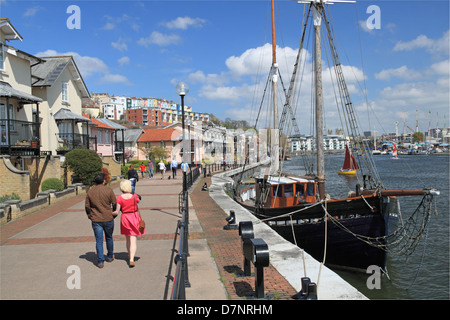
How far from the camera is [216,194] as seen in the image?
1956cm

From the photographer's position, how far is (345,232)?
45.1ft

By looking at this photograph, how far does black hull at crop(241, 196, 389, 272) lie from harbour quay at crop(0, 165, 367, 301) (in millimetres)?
3518

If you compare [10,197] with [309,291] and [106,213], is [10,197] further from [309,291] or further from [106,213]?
[309,291]

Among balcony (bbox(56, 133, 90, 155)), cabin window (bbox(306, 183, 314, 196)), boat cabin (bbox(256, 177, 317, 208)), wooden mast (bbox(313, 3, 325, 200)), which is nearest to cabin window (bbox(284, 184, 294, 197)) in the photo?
boat cabin (bbox(256, 177, 317, 208))

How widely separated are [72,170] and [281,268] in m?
16.5

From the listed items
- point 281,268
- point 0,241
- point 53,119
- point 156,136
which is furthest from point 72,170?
point 156,136

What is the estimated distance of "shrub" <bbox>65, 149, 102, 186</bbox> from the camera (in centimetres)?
2020

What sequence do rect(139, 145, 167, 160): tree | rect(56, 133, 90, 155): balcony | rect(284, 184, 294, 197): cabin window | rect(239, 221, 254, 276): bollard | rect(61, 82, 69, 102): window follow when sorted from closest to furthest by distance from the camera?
rect(239, 221, 254, 276): bollard, rect(284, 184, 294, 197): cabin window, rect(56, 133, 90, 155): balcony, rect(61, 82, 69, 102): window, rect(139, 145, 167, 160): tree

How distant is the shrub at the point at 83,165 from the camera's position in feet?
66.3

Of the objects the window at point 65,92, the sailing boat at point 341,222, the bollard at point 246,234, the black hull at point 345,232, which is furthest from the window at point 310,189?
the window at point 65,92

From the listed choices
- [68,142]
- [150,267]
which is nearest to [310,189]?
[150,267]

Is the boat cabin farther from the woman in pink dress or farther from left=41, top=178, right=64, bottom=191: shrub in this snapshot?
left=41, top=178, right=64, bottom=191: shrub

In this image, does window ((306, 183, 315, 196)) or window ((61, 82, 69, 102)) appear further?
window ((61, 82, 69, 102))

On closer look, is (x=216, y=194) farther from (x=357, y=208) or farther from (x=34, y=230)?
(x=34, y=230)
